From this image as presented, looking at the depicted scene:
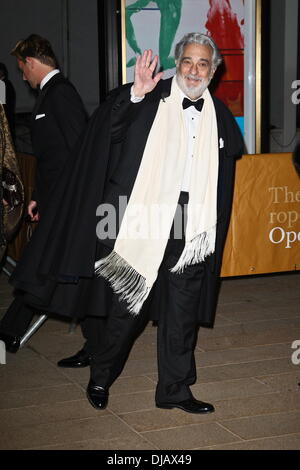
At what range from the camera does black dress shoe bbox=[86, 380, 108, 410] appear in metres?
4.57

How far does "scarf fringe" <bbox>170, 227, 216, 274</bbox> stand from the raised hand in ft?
2.83

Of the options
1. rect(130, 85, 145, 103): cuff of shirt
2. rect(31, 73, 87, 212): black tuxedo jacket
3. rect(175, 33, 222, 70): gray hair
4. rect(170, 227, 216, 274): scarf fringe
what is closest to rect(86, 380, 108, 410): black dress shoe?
rect(170, 227, 216, 274): scarf fringe

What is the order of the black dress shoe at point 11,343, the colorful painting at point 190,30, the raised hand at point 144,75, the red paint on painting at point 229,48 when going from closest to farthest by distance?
1. the raised hand at point 144,75
2. the black dress shoe at point 11,343
3. the colorful painting at point 190,30
4. the red paint on painting at point 229,48

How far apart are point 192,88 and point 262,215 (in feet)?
9.98

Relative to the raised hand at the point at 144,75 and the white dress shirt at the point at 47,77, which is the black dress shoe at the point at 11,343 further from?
the raised hand at the point at 144,75

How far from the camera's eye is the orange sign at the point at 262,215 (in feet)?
23.5

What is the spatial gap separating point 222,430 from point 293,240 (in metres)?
3.41

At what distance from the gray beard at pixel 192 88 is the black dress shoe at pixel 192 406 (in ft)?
5.44

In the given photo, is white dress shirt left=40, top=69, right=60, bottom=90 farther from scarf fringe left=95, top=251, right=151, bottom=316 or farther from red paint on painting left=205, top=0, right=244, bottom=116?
red paint on painting left=205, top=0, right=244, bottom=116

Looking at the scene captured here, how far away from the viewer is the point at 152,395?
480cm

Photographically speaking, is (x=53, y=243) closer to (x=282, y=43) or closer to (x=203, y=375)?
(x=203, y=375)

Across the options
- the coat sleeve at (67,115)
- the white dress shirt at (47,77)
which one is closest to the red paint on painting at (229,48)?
the white dress shirt at (47,77)

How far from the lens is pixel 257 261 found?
730cm

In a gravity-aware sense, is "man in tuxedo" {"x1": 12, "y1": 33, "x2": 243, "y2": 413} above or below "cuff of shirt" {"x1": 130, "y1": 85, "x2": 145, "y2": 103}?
below
